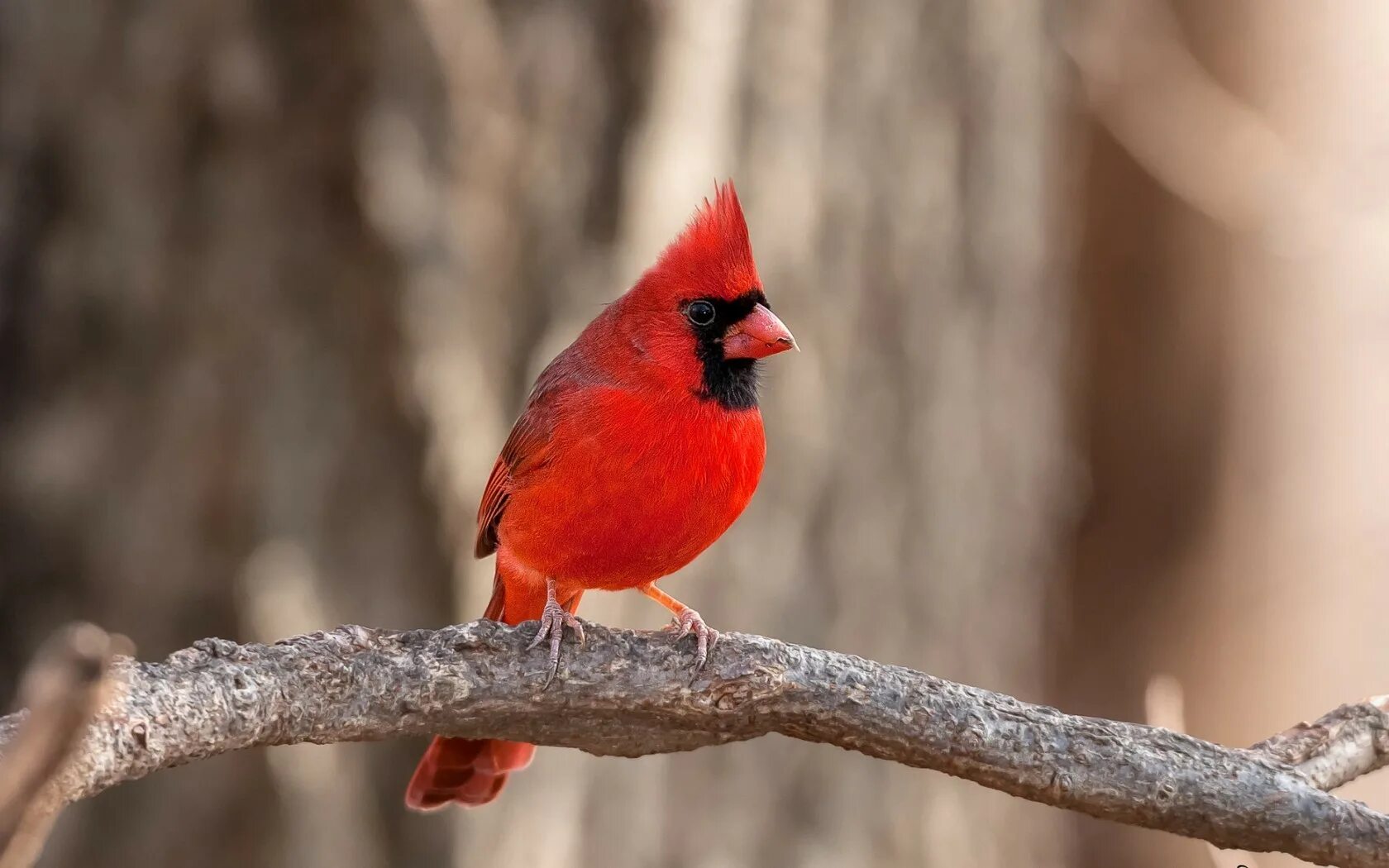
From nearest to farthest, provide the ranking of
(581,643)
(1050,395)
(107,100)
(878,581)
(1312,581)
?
(581,643)
(107,100)
(878,581)
(1050,395)
(1312,581)

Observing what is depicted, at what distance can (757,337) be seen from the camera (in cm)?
206

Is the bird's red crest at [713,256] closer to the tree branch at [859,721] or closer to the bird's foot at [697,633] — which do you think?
the bird's foot at [697,633]

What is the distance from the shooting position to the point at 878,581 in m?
3.10

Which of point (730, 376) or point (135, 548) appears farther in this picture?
point (135, 548)

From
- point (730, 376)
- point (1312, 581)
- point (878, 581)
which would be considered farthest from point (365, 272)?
point (1312, 581)

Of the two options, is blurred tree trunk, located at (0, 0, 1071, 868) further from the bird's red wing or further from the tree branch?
the tree branch

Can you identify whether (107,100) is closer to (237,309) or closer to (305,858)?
(237,309)

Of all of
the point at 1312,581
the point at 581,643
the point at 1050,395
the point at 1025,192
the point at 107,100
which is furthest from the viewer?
the point at 1312,581

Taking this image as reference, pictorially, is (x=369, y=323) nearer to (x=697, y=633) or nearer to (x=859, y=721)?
(x=697, y=633)

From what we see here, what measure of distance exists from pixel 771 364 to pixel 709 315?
729 millimetres

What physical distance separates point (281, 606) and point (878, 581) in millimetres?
1320

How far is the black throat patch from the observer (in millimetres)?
2082

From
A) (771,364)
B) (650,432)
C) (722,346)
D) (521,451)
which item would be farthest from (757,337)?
(771,364)

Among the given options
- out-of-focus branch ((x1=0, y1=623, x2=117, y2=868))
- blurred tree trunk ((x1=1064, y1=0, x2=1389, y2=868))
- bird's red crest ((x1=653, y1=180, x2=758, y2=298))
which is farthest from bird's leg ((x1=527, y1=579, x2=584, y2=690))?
blurred tree trunk ((x1=1064, y1=0, x2=1389, y2=868))
